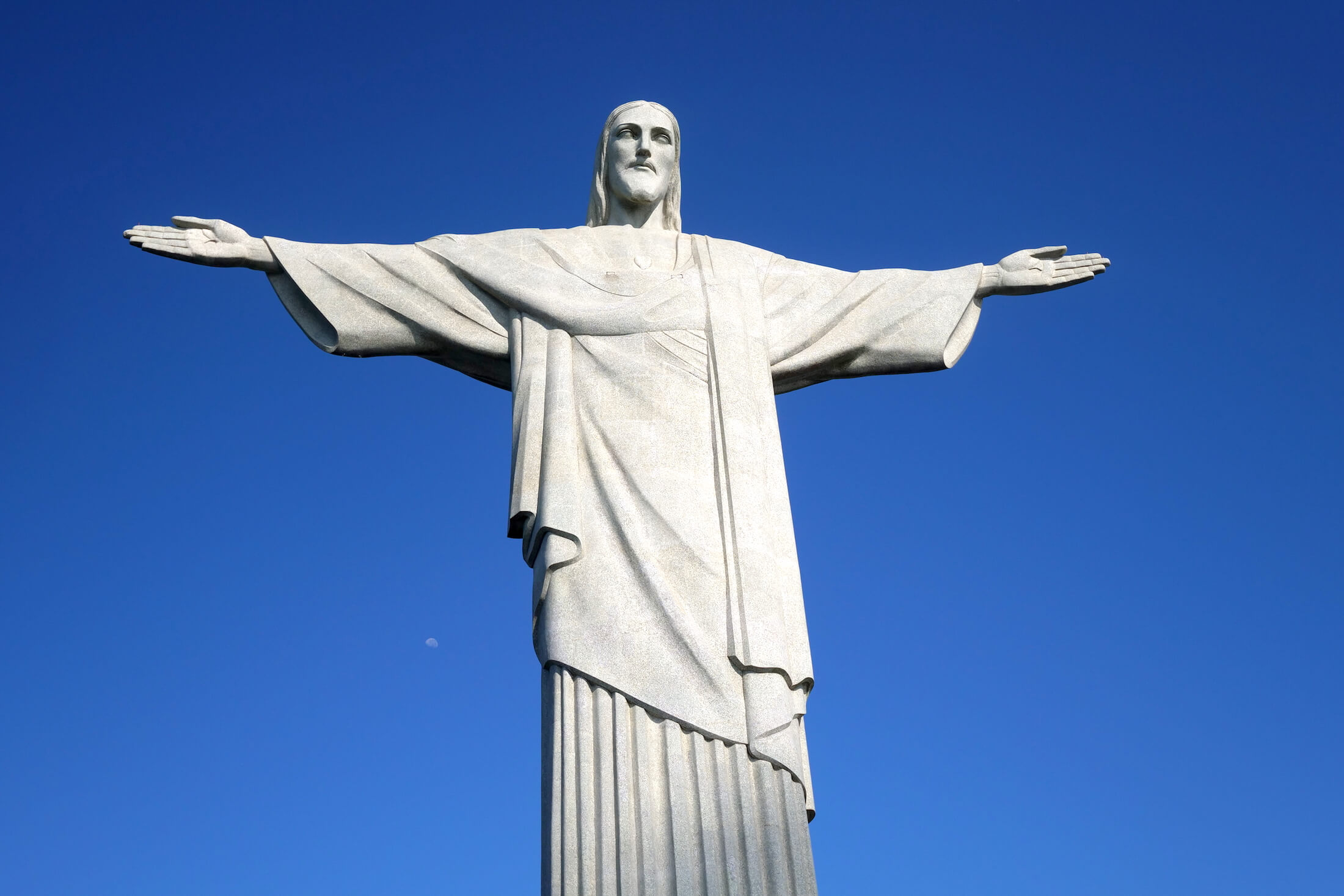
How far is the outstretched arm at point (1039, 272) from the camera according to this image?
11047 mm

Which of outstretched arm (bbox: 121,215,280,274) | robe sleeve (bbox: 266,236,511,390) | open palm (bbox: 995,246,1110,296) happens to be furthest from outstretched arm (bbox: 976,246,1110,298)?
outstretched arm (bbox: 121,215,280,274)

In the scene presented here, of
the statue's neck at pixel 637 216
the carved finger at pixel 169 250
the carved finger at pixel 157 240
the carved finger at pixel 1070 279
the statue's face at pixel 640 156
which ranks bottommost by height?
the carved finger at pixel 1070 279

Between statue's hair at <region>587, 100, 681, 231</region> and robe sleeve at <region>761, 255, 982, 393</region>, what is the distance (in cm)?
99

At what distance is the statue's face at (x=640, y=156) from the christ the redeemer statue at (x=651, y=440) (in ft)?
0.06

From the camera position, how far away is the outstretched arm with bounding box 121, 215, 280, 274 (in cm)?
1020

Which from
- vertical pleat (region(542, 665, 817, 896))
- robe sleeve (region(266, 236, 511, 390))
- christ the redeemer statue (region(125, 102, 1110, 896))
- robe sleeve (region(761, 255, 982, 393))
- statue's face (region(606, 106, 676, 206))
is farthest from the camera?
statue's face (region(606, 106, 676, 206))

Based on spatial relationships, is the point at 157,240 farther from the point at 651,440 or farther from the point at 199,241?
the point at 651,440

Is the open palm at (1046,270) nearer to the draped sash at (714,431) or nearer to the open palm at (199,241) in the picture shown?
the draped sash at (714,431)

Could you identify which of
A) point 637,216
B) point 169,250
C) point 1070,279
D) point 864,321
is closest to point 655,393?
point 864,321

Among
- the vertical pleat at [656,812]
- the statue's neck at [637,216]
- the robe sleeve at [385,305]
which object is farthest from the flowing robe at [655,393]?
the statue's neck at [637,216]

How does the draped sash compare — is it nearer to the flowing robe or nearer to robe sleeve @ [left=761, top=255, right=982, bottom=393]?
the flowing robe

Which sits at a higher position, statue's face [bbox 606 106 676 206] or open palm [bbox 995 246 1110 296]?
statue's face [bbox 606 106 676 206]

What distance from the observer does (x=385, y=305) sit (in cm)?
1059

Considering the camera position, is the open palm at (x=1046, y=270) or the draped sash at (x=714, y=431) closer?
the draped sash at (x=714, y=431)
